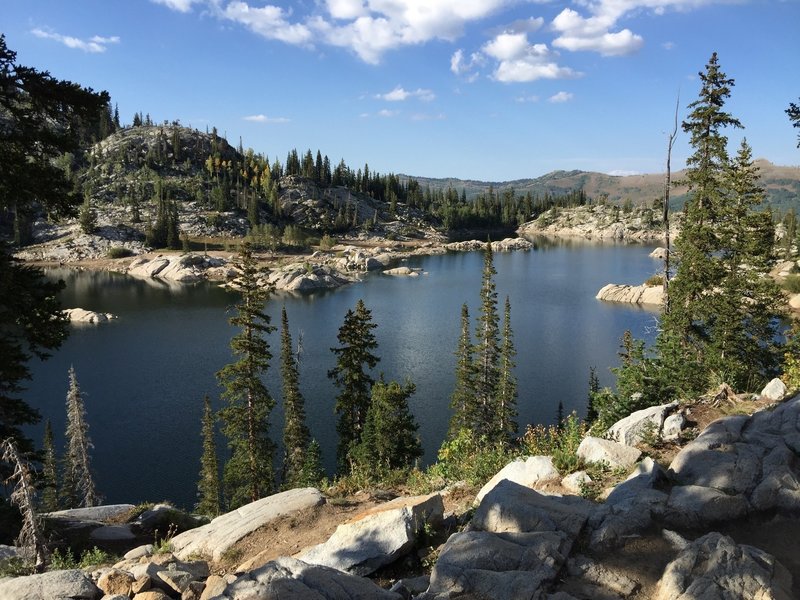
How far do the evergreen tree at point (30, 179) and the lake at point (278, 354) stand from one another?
3056 cm

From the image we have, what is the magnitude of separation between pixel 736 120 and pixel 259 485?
34420 millimetres

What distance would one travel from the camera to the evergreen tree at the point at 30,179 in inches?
495

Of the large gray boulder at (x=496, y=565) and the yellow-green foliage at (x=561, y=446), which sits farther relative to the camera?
the yellow-green foliage at (x=561, y=446)

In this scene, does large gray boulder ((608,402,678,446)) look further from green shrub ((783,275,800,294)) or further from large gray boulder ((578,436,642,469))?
green shrub ((783,275,800,294))

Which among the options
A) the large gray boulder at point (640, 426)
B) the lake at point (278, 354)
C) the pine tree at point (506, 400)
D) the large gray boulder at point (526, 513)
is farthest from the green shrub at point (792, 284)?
the large gray boulder at point (526, 513)

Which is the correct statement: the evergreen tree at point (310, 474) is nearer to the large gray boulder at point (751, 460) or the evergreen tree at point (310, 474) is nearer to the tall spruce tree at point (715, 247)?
the large gray boulder at point (751, 460)

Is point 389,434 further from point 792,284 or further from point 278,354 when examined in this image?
point 792,284

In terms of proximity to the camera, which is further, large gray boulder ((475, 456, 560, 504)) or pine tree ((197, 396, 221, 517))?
pine tree ((197, 396, 221, 517))

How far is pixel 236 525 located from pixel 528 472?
6.76 meters

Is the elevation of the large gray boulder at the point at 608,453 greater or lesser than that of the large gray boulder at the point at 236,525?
greater

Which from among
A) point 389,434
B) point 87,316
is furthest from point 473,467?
point 87,316

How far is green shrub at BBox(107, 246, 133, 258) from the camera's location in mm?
157875

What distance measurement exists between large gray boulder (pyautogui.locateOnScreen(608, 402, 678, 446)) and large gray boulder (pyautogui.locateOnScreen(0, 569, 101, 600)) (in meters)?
11.1

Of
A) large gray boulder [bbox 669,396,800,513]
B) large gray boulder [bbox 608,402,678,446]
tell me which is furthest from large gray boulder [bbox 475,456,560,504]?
large gray boulder [bbox 669,396,800,513]
